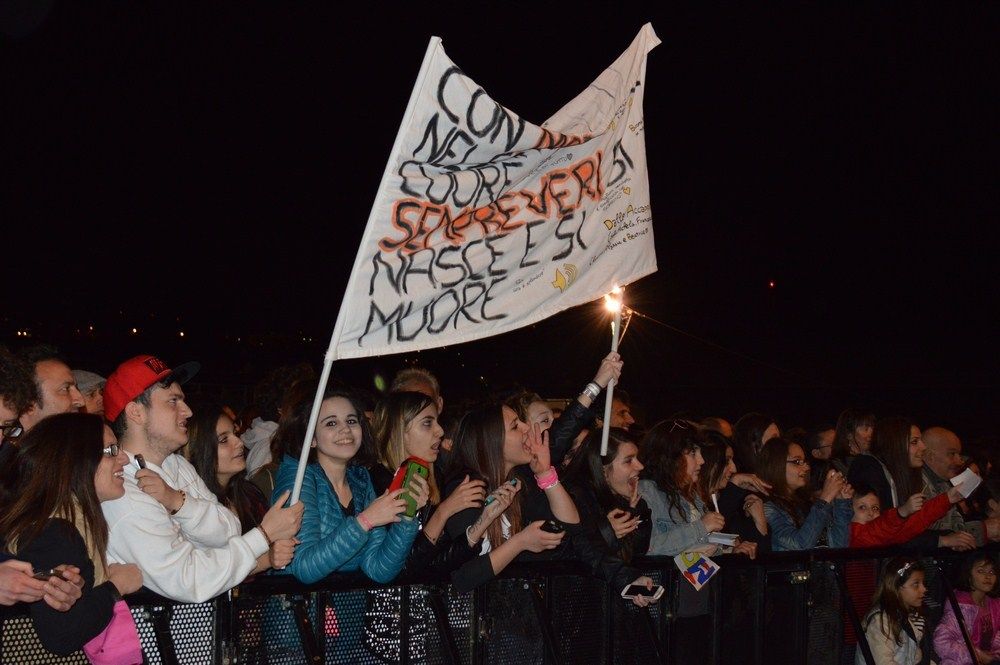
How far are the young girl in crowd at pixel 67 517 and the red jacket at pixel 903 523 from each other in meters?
5.55

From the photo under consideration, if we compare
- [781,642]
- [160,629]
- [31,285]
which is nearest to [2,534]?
[160,629]

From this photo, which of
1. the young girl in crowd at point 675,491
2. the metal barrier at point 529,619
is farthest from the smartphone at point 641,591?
the young girl in crowd at point 675,491

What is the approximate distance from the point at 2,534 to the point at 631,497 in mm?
3843

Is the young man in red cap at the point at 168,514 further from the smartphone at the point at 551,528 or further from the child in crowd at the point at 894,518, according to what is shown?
the child in crowd at the point at 894,518

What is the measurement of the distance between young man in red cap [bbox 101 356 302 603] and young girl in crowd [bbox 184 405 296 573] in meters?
0.48

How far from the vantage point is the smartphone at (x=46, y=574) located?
323cm

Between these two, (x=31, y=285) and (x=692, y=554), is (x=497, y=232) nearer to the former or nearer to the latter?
(x=692, y=554)

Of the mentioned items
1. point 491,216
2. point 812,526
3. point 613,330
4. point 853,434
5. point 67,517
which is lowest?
point 67,517

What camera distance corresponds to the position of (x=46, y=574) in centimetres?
325

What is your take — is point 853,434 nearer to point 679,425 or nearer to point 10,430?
point 679,425

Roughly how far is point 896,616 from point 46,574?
5.39 m

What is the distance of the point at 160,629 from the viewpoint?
13.0 ft

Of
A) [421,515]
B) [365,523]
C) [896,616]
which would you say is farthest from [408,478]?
[896,616]

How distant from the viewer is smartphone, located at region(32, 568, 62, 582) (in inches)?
127
